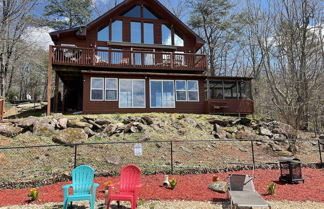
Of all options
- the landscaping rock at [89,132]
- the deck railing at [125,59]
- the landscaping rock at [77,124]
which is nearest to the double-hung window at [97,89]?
the deck railing at [125,59]

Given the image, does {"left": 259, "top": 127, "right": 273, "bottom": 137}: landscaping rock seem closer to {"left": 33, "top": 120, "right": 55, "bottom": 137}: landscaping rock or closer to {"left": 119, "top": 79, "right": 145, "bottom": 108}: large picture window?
{"left": 119, "top": 79, "right": 145, "bottom": 108}: large picture window

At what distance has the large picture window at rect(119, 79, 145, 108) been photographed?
1471 centimetres

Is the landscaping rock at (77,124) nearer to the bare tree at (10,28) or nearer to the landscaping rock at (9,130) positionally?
the landscaping rock at (9,130)

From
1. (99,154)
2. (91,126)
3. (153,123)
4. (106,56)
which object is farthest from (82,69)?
(99,154)

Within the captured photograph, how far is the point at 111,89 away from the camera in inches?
575

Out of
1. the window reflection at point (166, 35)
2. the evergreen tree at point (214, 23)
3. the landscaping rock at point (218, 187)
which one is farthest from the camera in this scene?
the evergreen tree at point (214, 23)

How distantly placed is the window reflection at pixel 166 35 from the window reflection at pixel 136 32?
1895 millimetres

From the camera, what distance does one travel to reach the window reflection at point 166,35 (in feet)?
58.8

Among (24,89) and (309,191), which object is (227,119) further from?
(24,89)

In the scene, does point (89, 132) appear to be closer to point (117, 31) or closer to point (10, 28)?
point (117, 31)

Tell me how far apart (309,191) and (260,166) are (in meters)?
2.17

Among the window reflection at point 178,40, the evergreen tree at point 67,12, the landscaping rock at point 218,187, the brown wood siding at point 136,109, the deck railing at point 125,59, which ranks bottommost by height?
the landscaping rock at point 218,187

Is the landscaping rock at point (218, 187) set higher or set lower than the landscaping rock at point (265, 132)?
lower

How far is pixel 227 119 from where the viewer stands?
527 inches
